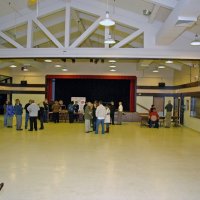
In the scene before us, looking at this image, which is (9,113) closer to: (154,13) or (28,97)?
(28,97)

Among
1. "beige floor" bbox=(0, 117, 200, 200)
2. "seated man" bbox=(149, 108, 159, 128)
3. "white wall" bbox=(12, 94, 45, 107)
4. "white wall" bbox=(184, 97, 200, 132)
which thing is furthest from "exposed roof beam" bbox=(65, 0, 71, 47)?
"white wall" bbox=(12, 94, 45, 107)

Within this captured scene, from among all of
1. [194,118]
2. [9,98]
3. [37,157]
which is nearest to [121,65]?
[194,118]

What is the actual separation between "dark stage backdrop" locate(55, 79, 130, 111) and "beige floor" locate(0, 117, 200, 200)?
11778mm

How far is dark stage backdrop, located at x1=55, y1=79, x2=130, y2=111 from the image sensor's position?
2091cm

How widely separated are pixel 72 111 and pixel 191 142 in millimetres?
7492

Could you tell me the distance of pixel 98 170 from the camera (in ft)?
18.5

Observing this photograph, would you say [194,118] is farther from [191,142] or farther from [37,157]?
[37,157]

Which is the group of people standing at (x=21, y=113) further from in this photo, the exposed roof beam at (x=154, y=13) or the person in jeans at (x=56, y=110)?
the exposed roof beam at (x=154, y=13)

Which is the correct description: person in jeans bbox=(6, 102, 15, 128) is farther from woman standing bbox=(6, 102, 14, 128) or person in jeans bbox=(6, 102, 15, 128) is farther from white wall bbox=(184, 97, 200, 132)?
white wall bbox=(184, 97, 200, 132)

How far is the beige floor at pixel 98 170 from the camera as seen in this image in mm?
4328

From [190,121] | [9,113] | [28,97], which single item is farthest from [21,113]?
[190,121]

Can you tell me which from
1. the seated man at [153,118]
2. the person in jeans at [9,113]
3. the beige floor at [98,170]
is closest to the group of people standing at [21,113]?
the person in jeans at [9,113]

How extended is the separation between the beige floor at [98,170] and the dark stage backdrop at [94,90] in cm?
1178

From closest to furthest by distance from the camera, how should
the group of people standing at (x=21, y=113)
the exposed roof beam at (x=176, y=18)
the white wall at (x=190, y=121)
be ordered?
the exposed roof beam at (x=176, y=18) → the group of people standing at (x=21, y=113) → the white wall at (x=190, y=121)
